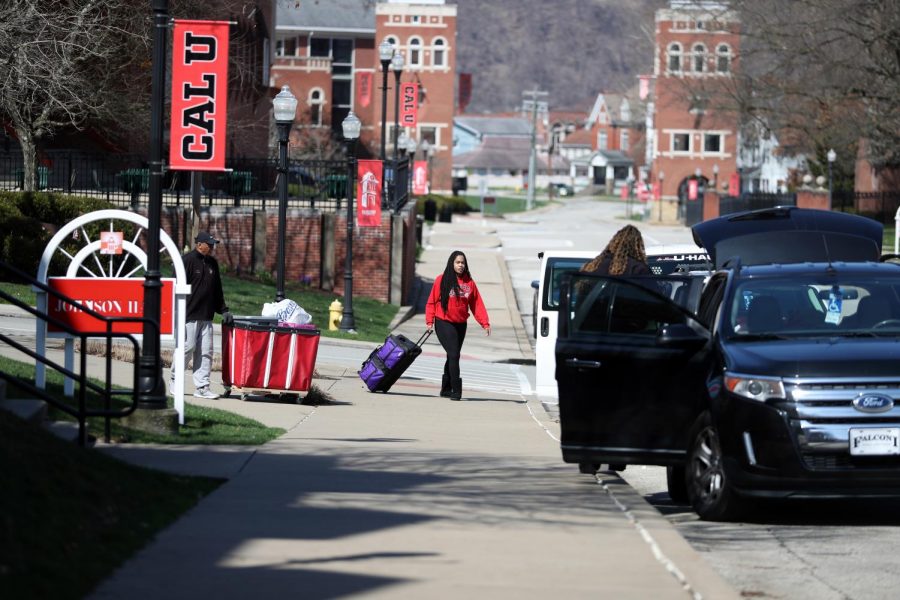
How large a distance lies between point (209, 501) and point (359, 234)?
26685 mm

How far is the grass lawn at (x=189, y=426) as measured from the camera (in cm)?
1166

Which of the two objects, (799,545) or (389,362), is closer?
(799,545)

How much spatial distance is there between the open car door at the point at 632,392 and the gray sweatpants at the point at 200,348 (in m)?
6.46

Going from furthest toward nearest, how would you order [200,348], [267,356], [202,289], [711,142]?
[711,142]
[267,356]
[200,348]
[202,289]

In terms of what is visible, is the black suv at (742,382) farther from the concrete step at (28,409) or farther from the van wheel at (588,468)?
the concrete step at (28,409)

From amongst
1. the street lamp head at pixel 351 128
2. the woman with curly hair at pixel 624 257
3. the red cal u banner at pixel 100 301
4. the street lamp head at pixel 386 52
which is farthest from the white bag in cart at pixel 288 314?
the street lamp head at pixel 386 52

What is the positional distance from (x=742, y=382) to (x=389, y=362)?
9.09 meters

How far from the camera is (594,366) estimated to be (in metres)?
10.1

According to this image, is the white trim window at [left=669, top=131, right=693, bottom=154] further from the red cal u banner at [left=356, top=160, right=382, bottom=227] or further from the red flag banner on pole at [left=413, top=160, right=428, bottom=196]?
the red cal u banner at [left=356, top=160, right=382, bottom=227]

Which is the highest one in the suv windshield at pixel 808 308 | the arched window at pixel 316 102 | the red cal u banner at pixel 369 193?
the arched window at pixel 316 102

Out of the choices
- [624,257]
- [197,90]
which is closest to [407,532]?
[624,257]

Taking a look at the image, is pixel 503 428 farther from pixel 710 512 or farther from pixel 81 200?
pixel 81 200

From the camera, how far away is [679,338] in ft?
32.7

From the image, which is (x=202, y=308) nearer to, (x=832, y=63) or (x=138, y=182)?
(x=138, y=182)
